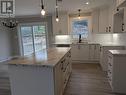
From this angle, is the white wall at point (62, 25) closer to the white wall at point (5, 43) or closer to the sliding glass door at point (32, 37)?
the sliding glass door at point (32, 37)

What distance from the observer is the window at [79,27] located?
6457 millimetres

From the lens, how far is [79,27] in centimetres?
656

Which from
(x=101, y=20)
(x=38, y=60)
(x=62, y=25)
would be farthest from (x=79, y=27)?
(x=38, y=60)

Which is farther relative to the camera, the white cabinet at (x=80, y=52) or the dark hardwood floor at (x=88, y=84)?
the white cabinet at (x=80, y=52)

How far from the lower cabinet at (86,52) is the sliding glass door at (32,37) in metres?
2.35

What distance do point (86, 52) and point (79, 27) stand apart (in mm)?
1588

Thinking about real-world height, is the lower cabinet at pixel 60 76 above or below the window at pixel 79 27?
below

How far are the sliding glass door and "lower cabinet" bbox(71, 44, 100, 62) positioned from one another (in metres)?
2.35

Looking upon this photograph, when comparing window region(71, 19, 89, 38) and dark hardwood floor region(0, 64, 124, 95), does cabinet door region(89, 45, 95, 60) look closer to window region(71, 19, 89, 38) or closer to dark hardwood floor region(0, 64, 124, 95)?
window region(71, 19, 89, 38)

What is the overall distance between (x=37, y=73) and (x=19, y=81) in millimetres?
402

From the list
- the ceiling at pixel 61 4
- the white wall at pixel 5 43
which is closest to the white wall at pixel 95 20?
the ceiling at pixel 61 4

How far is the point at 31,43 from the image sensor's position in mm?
7762

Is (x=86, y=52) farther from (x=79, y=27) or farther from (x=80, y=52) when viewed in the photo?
(x=79, y=27)

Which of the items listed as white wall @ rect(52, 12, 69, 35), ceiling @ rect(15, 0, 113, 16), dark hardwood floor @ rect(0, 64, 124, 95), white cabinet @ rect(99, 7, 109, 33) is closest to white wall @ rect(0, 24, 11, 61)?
ceiling @ rect(15, 0, 113, 16)
